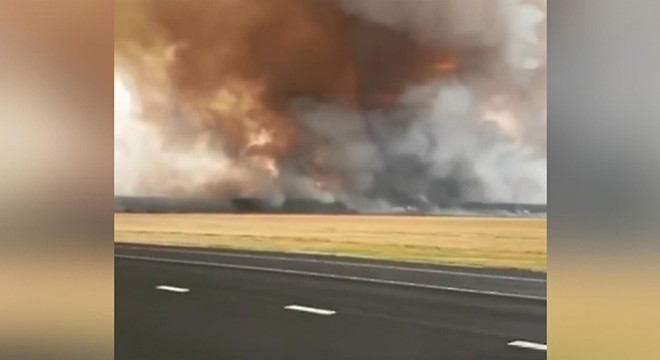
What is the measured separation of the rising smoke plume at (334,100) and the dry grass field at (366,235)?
0.19 ft

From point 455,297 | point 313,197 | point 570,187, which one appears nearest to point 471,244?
point 455,297

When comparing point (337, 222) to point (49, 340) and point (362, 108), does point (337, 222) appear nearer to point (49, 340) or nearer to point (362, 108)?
point (362, 108)

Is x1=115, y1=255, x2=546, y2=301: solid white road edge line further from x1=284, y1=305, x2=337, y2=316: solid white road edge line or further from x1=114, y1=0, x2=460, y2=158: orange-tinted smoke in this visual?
x1=114, y1=0, x2=460, y2=158: orange-tinted smoke

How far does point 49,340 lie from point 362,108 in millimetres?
1168

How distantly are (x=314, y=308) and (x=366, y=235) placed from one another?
0.24 meters

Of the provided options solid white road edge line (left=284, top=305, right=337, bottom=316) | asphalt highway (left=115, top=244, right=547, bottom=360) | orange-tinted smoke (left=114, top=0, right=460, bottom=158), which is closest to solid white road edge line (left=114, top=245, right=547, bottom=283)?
Result: asphalt highway (left=115, top=244, right=547, bottom=360)

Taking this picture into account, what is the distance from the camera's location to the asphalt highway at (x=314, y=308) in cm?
173

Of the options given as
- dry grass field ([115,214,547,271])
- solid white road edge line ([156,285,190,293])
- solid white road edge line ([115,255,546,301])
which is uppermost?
dry grass field ([115,214,547,271])

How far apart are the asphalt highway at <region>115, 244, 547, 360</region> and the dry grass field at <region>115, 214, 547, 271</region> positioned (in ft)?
0.09

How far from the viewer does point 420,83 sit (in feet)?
5.94

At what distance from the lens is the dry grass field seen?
1737 mm

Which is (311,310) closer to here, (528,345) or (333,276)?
(333,276)

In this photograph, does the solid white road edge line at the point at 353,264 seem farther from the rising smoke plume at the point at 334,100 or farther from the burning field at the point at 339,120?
the rising smoke plume at the point at 334,100

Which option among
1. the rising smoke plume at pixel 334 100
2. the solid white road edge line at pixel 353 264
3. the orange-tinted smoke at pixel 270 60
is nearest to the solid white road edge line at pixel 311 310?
the solid white road edge line at pixel 353 264
